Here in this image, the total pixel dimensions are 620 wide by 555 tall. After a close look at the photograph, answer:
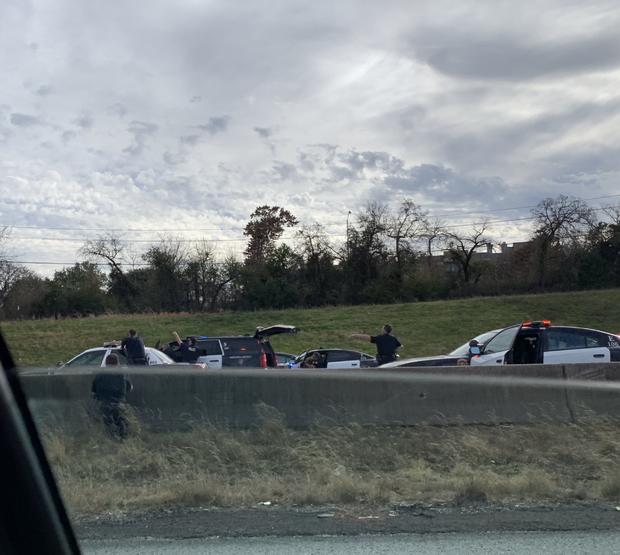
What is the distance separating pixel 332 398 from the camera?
10.8 m

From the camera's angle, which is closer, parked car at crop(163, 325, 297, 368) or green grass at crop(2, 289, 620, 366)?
parked car at crop(163, 325, 297, 368)

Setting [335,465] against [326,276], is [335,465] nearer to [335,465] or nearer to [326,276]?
[335,465]

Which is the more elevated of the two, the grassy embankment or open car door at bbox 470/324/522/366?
open car door at bbox 470/324/522/366

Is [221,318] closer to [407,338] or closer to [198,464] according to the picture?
[407,338]

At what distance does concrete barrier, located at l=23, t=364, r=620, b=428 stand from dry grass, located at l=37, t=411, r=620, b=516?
0.25m

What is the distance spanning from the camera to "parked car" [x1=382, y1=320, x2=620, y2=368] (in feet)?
46.2

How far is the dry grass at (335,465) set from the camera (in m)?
→ 7.23

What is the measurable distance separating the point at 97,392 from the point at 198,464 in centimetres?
235

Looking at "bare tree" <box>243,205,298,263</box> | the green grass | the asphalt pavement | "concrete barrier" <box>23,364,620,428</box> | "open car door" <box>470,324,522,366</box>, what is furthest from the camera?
"bare tree" <box>243,205,298,263</box>

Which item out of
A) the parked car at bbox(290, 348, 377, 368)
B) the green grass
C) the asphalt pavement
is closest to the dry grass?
the asphalt pavement

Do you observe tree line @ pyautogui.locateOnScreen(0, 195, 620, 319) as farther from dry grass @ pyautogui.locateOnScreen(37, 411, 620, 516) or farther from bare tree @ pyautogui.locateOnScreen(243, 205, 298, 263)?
dry grass @ pyautogui.locateOnScreen(37, 411, 620, 516)

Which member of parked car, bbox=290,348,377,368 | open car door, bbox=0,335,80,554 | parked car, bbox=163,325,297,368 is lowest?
parked car, bbox=290,348,377,368

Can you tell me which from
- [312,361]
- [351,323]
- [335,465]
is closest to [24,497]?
[335,465]

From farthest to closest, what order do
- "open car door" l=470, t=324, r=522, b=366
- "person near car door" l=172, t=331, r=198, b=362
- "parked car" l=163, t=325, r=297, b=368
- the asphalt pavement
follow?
1. "parked car" l=163, t=325, r=297, b=368
2. "person near car door" l=172, t=331, r=198, b=362
3. "open car door" l=470, t=324, r=522, b=366
4. the asphalt pavement
